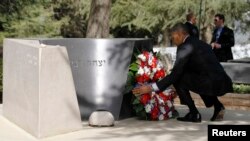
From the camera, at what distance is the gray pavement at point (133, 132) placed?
6578 mm

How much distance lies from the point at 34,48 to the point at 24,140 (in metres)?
1.06

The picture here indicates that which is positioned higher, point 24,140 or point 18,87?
point 18,87

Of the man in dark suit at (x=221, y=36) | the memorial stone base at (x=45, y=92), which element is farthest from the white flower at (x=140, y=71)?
the man in dark suit at (x=221, y=36)

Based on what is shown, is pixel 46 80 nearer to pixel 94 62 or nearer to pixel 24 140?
pixel 24 140

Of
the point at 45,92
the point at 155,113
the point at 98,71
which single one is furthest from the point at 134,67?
the point at 45,92

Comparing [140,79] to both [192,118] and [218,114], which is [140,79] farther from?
[218,114]

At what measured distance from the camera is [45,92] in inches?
255

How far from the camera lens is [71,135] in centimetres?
673

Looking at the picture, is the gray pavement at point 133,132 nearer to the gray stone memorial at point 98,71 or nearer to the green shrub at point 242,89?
the gray stone memorial at point 98,71

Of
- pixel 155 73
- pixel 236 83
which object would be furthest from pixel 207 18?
pixel 155 73

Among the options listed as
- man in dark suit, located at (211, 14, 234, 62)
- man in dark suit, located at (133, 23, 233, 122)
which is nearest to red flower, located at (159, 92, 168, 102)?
man in dark suit, located at (133, 23, 233, 122)

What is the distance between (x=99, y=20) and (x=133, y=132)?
513cm

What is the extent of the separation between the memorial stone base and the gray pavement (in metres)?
0.13

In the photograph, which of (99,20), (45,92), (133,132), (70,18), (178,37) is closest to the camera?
(45,92)
